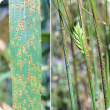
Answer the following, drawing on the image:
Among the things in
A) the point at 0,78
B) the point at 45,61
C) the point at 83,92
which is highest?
the point at 45,61

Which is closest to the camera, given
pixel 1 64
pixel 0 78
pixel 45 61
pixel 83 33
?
pixel 83 33

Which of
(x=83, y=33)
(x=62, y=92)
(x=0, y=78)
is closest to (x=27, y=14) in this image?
(x=83, y=33)

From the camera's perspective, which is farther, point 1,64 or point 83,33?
point 1,64

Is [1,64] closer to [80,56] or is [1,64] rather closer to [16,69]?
[80,56]

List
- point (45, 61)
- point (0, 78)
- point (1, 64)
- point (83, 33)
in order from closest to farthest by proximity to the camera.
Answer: point (83, 33) → point (0, 78) → point (1, 64) → point (45, 61)

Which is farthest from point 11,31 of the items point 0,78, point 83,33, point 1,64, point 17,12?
point 1,64

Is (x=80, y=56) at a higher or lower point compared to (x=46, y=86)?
higher
